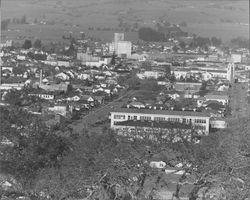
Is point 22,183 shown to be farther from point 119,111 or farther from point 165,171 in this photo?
point 119,111

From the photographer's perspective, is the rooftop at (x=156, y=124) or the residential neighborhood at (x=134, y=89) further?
the residential neighborhood at (x=134, y=89)

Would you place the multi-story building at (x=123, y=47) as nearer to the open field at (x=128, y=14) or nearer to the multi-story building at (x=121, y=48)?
the multi-story building at (x=121, y=48)

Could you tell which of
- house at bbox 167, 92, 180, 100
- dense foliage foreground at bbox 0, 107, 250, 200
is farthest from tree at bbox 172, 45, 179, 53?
dense foliage foreground at bbox 0, 107, 250, 200

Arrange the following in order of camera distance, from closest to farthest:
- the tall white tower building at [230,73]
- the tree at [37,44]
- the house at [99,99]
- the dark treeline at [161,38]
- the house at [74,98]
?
the house at [74,98] < the house at [99,99] < the tall white tower building at [230,73] < the tree at [37,44] < the dark treeline at [161,38]

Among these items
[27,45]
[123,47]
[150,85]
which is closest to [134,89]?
[150,85]

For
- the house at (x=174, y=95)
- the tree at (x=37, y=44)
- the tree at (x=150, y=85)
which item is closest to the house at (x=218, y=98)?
the house at (x=174, y=95)

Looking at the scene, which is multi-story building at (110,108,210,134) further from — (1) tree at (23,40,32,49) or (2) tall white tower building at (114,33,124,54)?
(2) tall white tower building at (114,33,124,54)

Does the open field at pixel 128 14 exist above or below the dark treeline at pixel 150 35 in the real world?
above
